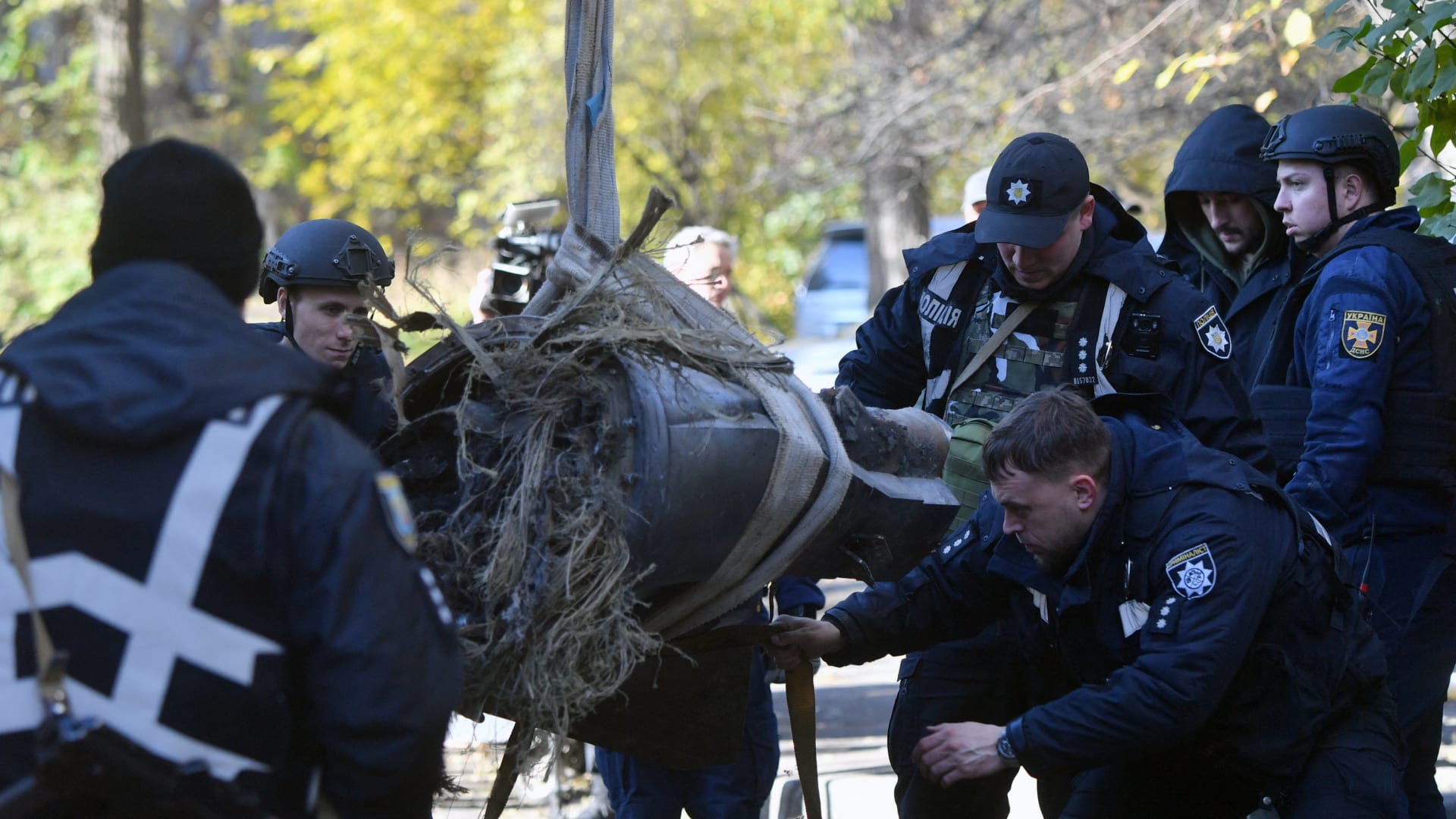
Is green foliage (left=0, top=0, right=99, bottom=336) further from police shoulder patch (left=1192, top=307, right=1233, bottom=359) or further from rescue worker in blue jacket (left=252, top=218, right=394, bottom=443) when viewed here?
police shoulder patch (left=1192, top=307, right=1233, bottom=359)

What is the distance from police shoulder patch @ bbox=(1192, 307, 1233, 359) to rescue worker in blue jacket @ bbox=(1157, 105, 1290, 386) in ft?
2.85

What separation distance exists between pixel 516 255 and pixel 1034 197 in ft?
9.25

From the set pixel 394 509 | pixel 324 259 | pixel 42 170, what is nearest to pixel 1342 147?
pixel 324 259

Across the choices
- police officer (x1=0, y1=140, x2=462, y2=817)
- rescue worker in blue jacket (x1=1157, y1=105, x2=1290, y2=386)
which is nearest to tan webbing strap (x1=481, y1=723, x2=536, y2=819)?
police officer (x1=0, y1=140, x2=462, y2=817)

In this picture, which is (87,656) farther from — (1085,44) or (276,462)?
(1085,44)

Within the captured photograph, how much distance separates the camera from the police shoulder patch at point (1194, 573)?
9.39 ft

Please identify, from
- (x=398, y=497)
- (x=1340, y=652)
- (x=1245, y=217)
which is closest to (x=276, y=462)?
(x=398, y=497)

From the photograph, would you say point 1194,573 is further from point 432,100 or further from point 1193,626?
point 432,100

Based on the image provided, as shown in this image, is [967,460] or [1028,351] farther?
[1028,351]

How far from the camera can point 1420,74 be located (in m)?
3.79

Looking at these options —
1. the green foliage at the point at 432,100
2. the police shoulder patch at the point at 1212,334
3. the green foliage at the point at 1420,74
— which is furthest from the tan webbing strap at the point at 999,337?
the green foliage at the point at 432,100

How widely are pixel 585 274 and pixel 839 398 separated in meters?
0.49

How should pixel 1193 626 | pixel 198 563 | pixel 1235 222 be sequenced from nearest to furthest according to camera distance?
1. pixel 198 563
2. pixel 1193 626
3. pixel 1235 222

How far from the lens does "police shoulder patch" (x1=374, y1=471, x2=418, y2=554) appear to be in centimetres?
187
